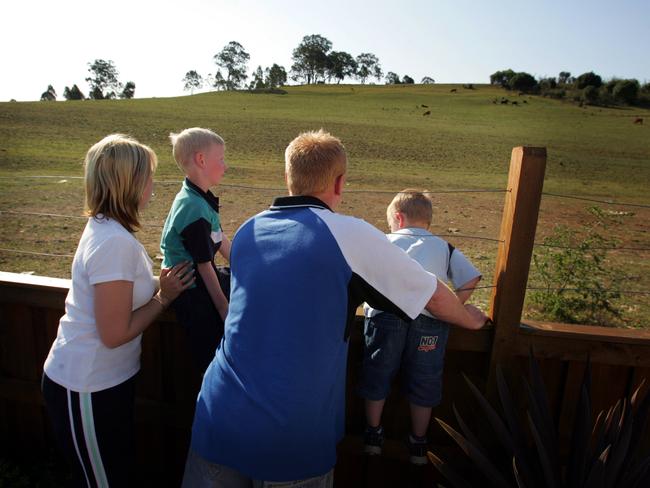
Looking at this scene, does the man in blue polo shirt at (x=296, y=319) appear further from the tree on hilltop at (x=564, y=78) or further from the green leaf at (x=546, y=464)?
the tree on hilltop at (x=564, y=78)

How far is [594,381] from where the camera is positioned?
91.3 inches

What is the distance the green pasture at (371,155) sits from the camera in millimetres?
8352

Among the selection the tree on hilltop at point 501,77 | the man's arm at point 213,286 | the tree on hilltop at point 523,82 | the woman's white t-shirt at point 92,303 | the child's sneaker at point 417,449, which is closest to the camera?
the woman's white t-shirt at point 92,303

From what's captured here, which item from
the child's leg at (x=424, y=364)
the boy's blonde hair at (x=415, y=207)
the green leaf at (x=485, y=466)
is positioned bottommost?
the green leaf at (x=485, y=466)

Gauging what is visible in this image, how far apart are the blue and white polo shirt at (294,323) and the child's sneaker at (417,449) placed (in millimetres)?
812

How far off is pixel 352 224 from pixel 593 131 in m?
40.5

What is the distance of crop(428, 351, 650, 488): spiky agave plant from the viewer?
1.86 metres

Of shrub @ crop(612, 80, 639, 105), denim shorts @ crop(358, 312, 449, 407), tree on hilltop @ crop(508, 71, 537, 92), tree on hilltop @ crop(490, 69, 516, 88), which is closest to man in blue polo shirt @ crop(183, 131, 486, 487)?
denim shorts @ crop(358, 312, 449, 407)

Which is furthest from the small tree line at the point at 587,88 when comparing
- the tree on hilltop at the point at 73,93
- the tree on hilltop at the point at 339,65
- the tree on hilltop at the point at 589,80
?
the tree on hilltop at the point at 73,93

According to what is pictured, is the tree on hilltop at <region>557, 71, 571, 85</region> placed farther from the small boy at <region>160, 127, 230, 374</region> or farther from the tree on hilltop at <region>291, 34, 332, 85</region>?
the small boy at <region>160, 127, 230, 374</region>

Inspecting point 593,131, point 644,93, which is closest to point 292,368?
point 593,131

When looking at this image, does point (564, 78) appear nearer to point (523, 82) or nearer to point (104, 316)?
point (523, 82)

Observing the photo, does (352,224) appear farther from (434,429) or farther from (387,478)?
(387,478)

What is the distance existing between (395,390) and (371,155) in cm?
2108
